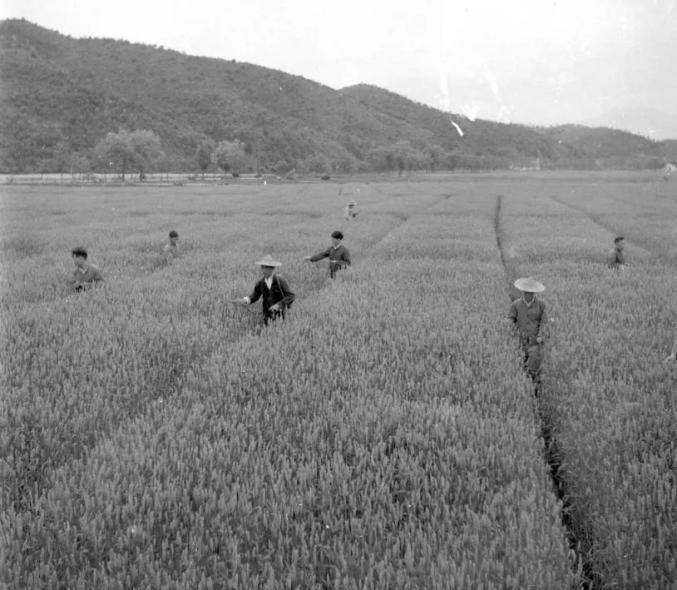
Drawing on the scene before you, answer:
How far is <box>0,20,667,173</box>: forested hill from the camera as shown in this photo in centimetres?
9506

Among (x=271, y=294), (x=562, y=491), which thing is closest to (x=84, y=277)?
(x=271, y=294)

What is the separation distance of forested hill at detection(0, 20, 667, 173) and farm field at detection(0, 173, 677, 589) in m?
86.1

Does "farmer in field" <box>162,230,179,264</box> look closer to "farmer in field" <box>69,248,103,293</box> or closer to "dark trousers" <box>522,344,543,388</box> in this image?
"farmer in field" <box>69,248,103,293</box>

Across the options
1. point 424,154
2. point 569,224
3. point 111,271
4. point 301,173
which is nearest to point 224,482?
point 111,271

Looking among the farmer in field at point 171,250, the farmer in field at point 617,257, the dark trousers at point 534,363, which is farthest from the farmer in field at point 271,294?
the farmer in field at point 617,257

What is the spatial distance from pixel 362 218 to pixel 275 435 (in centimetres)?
Answer: 2140

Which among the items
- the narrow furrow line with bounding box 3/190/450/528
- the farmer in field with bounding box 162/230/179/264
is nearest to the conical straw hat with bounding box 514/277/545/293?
the narrow furrow line with bounding box 3/190/450/528

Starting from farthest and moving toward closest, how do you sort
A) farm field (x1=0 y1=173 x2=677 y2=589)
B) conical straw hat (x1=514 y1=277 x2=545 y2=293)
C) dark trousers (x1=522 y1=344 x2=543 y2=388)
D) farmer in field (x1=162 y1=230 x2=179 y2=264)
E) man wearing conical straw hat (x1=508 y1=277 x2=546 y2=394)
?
farmer in field (x1=162 y1=230 x2=179 y2=264), man wearing conical straw hat (x1=508 y1=277 x2=546 y2=394), conical straw hat (x1=514 y1=277 x2=545 y2=293), dark trousers (x1=522 y1=344 x2=543 y2=388), farm field (x1=0 y1=173 x2=677 y2=589)

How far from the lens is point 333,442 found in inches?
169

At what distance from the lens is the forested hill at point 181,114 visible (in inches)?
3743

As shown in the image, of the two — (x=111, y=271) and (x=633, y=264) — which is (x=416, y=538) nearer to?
(x=111, y=271)

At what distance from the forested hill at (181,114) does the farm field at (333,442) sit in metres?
86.1

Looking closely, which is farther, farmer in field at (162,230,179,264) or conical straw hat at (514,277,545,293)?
farmer in field at (162,230,179,264)

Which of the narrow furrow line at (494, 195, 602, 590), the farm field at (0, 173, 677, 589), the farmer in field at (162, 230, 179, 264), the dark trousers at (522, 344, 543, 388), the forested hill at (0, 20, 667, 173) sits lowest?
the narrow furrow line at (494, 195, 602, 590)
